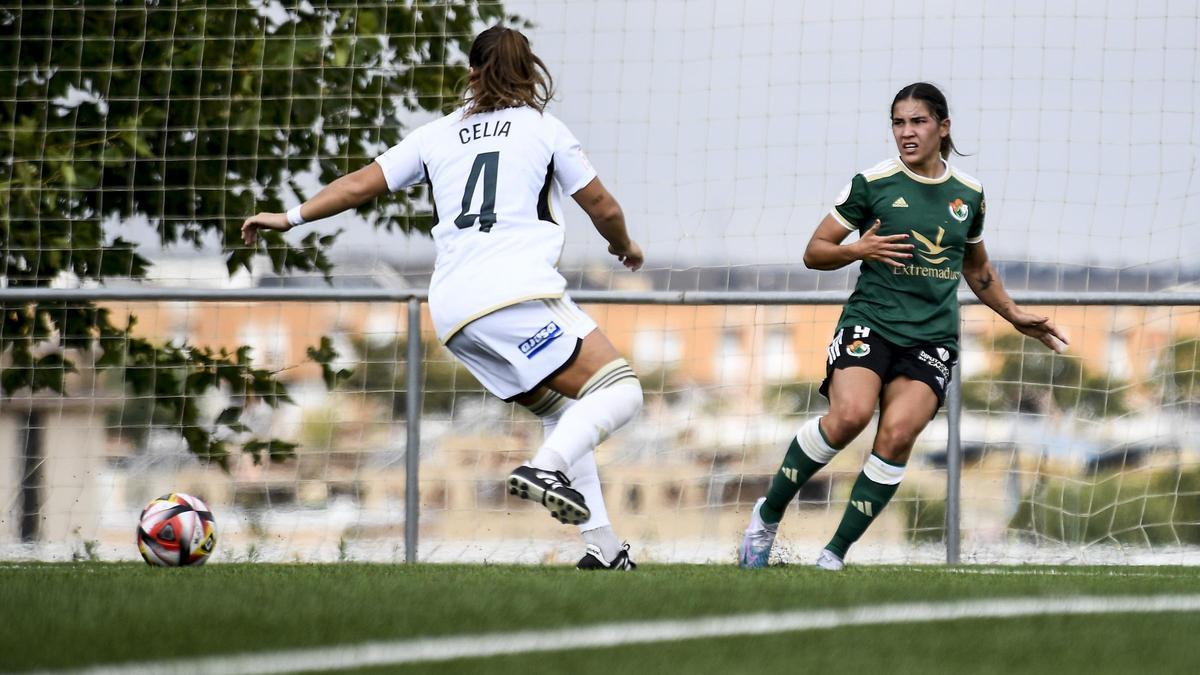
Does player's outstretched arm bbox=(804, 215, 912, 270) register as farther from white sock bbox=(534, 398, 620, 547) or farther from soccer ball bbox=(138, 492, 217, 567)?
soccer ball bbox=(138, 492, 217, 567)

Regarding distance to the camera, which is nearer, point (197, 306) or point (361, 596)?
point (361, 596)

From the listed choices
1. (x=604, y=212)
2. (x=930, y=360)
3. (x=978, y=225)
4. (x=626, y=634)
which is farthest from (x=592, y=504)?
(x=626, y=634)

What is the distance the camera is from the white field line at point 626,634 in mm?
3074

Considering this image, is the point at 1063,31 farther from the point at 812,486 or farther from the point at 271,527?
the point at 271,527

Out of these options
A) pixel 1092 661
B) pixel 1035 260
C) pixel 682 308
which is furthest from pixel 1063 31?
pixel 1092 661

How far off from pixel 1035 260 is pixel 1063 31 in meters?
1.26

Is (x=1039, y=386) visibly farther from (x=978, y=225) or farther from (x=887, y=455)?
(x=887, y=455)

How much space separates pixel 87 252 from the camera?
30.2 feet

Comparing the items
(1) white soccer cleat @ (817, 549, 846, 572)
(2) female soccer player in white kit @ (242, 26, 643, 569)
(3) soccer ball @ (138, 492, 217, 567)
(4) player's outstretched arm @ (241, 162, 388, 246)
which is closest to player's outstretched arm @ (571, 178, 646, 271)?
(2) female soccer player in white kit @ (242, 26, 643, 569)

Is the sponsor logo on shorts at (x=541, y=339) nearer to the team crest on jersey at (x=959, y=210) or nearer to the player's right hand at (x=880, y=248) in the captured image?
the player's right hand at (x=880, y=248)

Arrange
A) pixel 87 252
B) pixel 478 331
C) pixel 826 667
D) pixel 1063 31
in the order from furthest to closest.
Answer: pixel 87 252 → pixel 1063 31 → pixel 478 331 → pixel 826 667

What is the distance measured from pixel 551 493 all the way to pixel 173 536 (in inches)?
76.1

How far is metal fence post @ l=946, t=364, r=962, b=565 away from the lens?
7481 mm

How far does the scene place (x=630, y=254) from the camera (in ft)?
18.6
